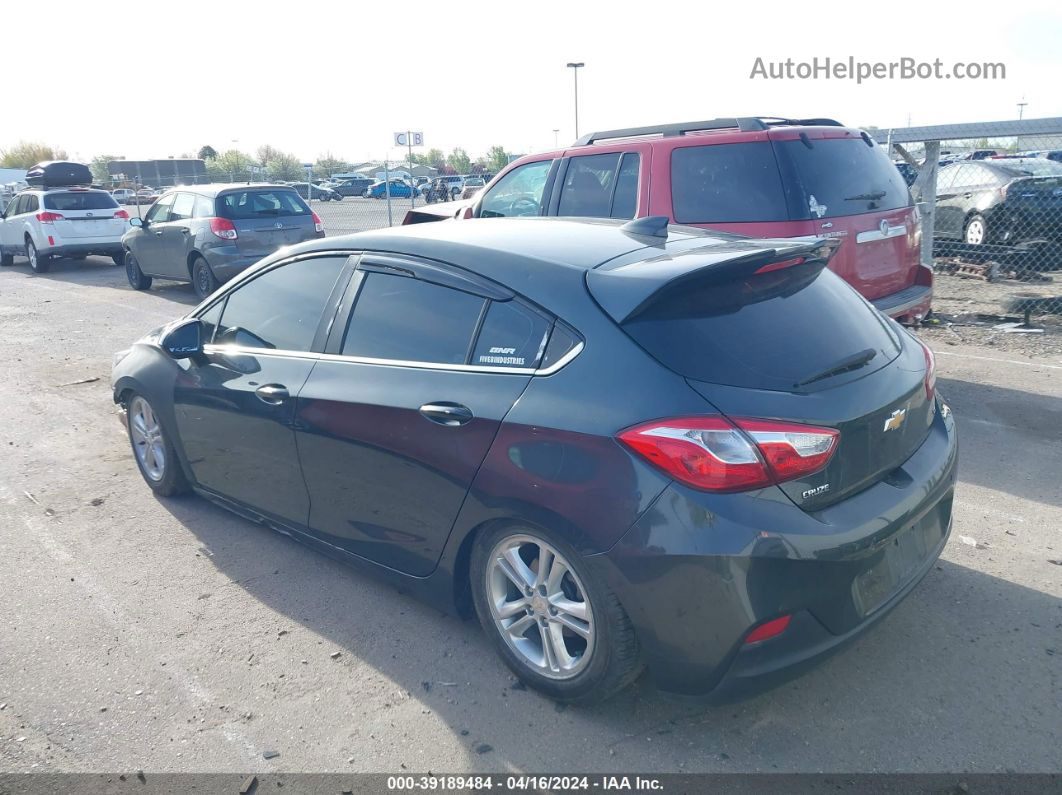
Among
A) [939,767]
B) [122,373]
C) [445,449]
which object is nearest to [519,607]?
[445,449]

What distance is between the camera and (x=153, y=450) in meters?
5.28

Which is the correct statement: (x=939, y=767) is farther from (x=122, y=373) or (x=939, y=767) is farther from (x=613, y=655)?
(x=122, y=373)

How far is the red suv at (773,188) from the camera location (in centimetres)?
620

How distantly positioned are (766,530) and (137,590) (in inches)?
122

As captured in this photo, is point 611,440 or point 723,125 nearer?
point 611,440

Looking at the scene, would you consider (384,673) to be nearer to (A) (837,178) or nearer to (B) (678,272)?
(B) (678,272)

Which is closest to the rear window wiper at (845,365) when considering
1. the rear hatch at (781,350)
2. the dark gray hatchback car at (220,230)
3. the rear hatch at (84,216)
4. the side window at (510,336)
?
the rear hatch at (781,350)

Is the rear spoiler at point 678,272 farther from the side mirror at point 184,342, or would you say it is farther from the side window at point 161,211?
the side window at point 161,211

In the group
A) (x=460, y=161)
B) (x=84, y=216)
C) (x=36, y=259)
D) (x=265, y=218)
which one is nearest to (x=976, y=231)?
(x=265, y=218)

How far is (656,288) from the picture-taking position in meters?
2.98

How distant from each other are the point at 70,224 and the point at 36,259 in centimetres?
127

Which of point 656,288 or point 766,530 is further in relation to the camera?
point 656,288

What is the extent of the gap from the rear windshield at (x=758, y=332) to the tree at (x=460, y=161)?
190 feet

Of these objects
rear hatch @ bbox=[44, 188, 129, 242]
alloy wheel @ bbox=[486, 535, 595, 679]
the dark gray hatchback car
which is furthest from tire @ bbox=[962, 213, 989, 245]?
rear hatch @ bbox=[44, 188, 129, 242]
